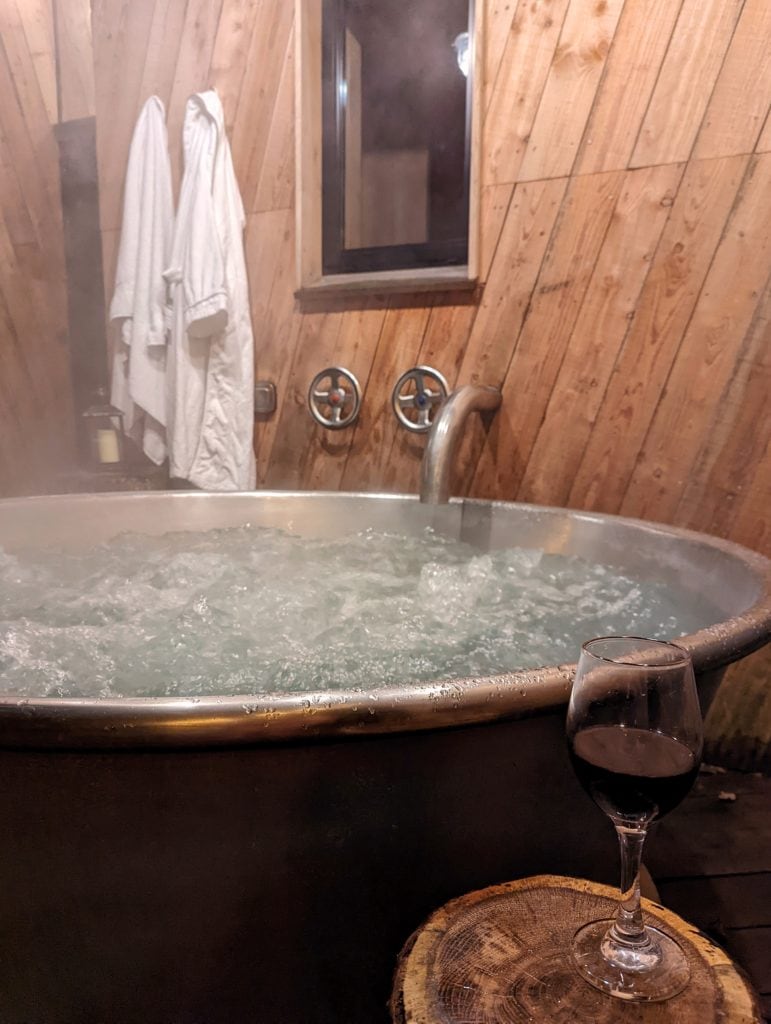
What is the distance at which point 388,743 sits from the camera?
0.67m

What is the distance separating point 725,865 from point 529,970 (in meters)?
1.07

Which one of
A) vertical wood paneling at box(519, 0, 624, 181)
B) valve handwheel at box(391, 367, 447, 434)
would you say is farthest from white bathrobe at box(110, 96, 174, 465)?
vertical wood paneling at box(519, 0, 624, 181)

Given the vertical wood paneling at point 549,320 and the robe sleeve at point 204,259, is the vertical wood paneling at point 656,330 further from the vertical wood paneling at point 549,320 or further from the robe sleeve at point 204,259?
the robe sleeve at point 204,259

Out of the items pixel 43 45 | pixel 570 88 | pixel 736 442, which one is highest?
pixel 570 88

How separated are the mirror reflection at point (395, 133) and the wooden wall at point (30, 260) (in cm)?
128

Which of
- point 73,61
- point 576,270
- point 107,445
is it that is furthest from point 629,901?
point 73,61

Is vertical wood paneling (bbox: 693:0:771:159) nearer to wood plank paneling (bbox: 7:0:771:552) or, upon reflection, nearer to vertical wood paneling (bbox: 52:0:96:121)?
wood plank paneling (bbox: 7:0:771:552)

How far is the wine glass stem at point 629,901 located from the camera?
62 centimetres

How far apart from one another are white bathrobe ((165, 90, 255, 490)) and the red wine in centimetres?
200

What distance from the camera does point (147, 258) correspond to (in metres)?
2.50

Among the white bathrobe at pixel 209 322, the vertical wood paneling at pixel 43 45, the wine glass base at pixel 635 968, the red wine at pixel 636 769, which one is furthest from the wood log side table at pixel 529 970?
the vertical wood paneling at pixel 43 45

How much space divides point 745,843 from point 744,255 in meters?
1.35

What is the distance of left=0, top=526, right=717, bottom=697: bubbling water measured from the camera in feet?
3.43

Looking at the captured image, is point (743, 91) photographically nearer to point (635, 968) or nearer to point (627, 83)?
point (627, 83)
